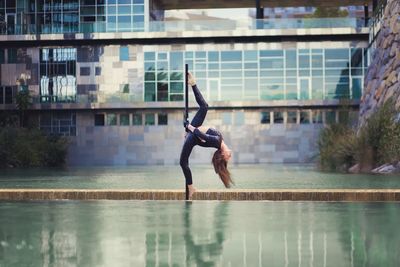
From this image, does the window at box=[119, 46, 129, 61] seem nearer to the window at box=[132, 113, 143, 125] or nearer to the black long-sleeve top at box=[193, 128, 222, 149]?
the window at box=[132, 113, 143, 125]

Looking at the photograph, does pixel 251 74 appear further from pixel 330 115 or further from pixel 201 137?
pixel 201 137

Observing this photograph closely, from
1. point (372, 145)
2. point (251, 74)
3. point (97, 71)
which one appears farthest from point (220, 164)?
point (97, 71)

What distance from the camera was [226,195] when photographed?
1742 centimetres

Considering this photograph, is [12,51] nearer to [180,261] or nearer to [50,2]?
[50,2]

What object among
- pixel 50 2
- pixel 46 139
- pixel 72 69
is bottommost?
pixel 46 139

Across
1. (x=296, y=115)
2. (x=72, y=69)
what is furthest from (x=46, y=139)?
(x=296, y=115)

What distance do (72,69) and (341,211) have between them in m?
46.9

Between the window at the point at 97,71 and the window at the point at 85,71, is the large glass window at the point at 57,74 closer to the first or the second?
the window at the point at 85,71

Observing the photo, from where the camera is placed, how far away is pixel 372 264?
8742 mm

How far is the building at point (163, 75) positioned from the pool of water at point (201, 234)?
42.9 meters

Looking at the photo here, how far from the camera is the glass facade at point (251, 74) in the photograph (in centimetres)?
5875

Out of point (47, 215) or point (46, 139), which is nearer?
point (47, 215)

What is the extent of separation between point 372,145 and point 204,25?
87.1 feet

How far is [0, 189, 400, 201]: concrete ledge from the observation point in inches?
672
